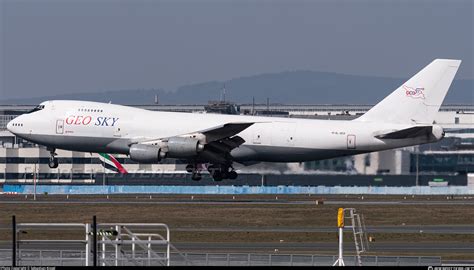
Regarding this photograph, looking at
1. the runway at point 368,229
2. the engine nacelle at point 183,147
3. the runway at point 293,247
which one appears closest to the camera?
the runway at point 293,247

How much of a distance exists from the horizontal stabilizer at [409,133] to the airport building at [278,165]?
208 inches

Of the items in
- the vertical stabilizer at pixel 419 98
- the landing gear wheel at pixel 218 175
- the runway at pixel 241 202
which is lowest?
the runway at pixel 241 202

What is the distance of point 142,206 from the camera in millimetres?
73812

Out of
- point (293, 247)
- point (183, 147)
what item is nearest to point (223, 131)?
point (183, 147)

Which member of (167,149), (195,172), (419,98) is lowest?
(195,172)

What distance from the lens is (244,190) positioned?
9388cm

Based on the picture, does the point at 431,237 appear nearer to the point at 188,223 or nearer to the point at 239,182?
the point at 188,223

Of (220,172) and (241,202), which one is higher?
(220,172)

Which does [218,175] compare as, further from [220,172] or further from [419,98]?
[419,98]

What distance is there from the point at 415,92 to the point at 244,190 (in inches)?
753

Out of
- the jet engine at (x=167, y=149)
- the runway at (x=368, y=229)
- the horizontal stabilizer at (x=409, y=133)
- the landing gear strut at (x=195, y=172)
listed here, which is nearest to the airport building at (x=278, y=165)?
the horizontal stabilizer at (x=409, y=133)

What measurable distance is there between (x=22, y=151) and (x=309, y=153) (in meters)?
44.4

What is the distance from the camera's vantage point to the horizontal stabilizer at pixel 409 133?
75438 mm

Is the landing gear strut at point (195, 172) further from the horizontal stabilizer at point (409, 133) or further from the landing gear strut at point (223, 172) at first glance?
the horizontal stabilizer at point (409, 133)
